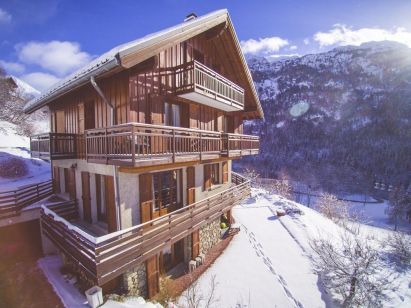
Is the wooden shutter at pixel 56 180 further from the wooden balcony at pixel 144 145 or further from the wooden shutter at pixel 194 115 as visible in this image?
the wooden shutter at pixel 194 115

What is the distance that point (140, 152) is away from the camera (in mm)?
7305

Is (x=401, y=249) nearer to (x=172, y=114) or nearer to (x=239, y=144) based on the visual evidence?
(x=239, y=144)

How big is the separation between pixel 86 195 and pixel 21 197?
488 centimetres

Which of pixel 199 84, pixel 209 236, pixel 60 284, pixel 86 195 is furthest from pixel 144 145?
pixel 209 236

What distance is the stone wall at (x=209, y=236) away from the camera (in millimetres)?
13420

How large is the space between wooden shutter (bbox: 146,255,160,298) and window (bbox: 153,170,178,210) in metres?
2.24

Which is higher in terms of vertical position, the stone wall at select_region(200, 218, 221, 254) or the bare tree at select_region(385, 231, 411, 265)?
the stone wall at select_region(200, 218, 221, 254)

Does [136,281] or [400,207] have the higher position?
[136,281]

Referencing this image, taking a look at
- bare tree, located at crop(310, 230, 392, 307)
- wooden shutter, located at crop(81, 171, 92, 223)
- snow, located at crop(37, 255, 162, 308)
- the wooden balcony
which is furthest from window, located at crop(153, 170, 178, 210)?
bare tree, located at crop(310, 230, 392, 307)

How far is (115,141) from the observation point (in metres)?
6.95

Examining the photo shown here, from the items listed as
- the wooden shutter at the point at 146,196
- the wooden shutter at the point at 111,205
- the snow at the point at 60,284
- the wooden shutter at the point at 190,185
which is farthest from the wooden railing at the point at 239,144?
the snow at the point at 60,284

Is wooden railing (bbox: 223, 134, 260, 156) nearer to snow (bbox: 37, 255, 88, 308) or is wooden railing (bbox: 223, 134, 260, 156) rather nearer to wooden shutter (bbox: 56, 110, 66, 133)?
snow (bbox: 37, 255, 88, 308)

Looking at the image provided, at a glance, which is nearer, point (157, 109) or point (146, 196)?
point (146, 196)

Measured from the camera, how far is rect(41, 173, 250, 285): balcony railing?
252 inches
